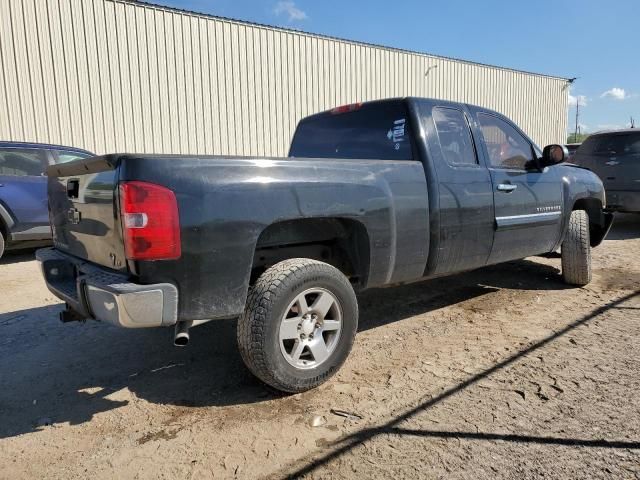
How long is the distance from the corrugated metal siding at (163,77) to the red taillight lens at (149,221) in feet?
29.7

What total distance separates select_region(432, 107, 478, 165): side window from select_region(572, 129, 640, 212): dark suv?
6.16 m

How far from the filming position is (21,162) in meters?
7.02

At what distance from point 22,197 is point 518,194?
6.49 metres

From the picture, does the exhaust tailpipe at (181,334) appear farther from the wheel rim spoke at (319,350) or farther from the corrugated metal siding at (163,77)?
the corrugated metal siding at (163,77)

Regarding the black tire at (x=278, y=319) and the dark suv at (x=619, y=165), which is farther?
the dark suv at (x=619, y=165)

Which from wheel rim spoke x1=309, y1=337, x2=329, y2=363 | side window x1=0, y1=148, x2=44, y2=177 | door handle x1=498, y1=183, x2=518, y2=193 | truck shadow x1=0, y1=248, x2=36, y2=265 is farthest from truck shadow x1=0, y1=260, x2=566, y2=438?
side window x1=0, y1=148, x2=44, y2=177

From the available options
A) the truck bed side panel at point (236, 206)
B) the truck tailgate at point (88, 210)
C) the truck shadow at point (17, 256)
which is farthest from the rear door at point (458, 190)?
the truck shadow at point (17, 256)

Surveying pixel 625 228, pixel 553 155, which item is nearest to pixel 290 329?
pixel 553 155

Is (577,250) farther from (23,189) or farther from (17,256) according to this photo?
(17,256)

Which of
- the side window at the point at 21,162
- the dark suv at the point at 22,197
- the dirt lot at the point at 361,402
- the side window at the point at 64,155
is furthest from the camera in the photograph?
the side window at the point at 64,155

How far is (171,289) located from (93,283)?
1.49 feet

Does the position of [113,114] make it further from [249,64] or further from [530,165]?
[530,165]

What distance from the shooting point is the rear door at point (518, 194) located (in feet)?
13.9

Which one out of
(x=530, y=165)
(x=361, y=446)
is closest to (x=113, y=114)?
(x=530, y=165)
